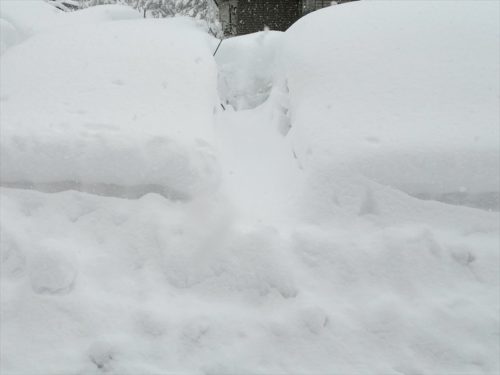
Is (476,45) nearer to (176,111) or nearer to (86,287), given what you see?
(176,111)

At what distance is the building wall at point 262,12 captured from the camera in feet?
35.8

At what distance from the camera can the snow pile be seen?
383 cm

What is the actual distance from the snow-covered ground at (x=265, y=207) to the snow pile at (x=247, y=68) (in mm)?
525

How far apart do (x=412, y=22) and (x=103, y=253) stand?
2619mm

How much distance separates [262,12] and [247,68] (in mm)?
7777

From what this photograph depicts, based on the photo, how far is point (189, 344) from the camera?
2.00 meters

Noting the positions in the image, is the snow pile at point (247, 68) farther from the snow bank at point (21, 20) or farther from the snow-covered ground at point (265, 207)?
the snow bank at point (21, 20)

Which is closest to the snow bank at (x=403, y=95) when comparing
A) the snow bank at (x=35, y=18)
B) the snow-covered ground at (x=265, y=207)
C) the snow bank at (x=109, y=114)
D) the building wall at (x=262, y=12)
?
the snow-covered ground at (x=265, y=207)

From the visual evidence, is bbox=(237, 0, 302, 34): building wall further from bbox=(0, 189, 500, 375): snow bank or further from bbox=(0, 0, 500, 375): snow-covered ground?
bbox=(0, 189, 500, 375): snow bank

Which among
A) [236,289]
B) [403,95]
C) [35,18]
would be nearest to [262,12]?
[35,18]

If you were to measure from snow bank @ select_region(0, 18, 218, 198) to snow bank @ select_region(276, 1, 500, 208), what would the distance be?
28.7 inches

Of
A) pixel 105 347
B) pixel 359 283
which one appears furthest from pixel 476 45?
pixel 105 347

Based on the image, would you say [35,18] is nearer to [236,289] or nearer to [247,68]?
[247,68]

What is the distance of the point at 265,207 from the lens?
2.68 m
